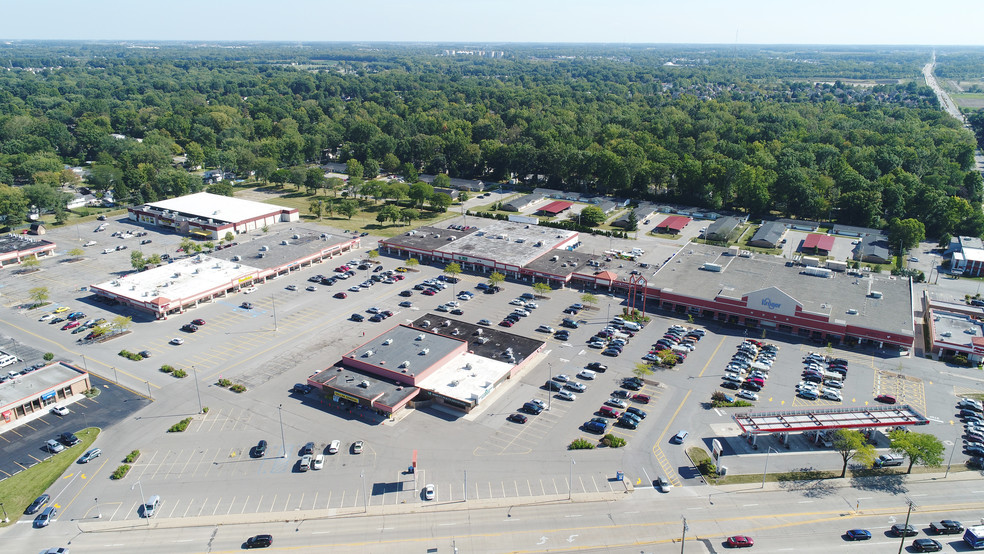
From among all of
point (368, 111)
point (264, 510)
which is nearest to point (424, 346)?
point (264, 510)

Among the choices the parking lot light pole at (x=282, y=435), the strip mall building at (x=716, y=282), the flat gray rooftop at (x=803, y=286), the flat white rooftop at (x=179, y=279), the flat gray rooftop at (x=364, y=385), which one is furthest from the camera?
the flat white rooftop at (x=179, y=279)

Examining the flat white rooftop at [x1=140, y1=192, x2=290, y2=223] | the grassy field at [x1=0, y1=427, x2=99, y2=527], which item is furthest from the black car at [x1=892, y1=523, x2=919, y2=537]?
the flat white rooftop at [x1=140, y1=192, x2=290, y2=223]

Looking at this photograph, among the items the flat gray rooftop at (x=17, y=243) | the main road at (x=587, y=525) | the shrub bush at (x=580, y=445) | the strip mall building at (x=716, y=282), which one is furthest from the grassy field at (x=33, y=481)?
the flat gray rooftop at (x=17, y=243)

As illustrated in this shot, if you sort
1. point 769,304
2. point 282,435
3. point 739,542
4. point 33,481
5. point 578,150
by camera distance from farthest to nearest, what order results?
1. point 578,150
2. point 769,304
3. point 282,435
4. point 33,481
5. point 739,542

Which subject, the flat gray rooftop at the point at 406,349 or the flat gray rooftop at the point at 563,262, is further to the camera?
the flat gray rooftop at the point at 563,262

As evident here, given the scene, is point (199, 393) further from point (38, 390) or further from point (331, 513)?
point (331, 513)

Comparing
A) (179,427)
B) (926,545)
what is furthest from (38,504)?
(926,545)

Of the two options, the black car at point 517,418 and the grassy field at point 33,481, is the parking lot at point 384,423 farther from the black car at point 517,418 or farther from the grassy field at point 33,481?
the grassy field at point 33,481
